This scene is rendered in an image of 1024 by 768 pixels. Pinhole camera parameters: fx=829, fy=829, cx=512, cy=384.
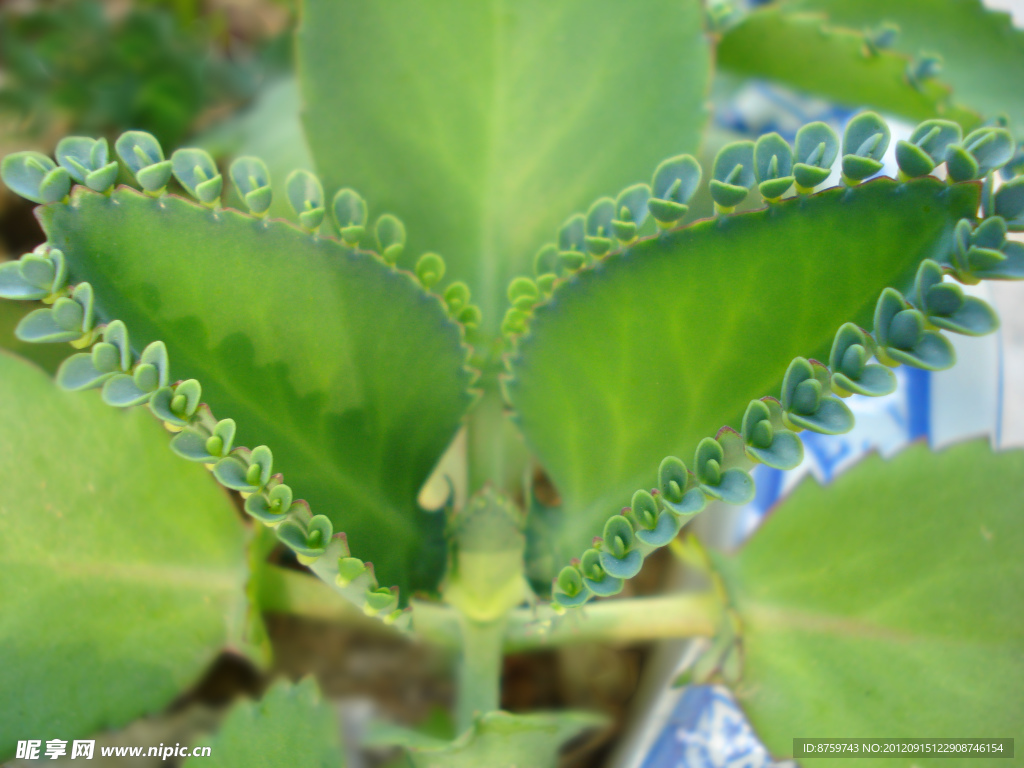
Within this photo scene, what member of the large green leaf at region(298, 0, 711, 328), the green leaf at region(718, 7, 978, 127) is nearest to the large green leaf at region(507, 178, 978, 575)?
the large green leaf at region(298, 0, 711, 328)

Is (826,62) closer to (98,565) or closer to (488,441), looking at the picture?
(488,441)

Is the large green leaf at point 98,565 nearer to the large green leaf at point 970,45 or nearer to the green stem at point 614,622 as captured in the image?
the green stem at point 614,622

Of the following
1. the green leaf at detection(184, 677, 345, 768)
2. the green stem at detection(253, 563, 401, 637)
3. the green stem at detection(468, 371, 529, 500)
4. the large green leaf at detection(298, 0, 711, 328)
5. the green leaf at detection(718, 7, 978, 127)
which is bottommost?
the green leaf at detection(184, 677, 345, 768)

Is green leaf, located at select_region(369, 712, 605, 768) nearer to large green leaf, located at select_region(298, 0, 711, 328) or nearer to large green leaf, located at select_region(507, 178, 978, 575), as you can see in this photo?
large green leaf, located at select_region(507, 178, 978, 575)

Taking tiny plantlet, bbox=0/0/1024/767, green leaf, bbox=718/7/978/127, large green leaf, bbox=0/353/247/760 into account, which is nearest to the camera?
tiny plantlet, bbox=0/0/1024/767

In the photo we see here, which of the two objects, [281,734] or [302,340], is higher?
[302,340]

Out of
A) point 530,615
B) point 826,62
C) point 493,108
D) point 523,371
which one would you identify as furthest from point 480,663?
point 826,62
